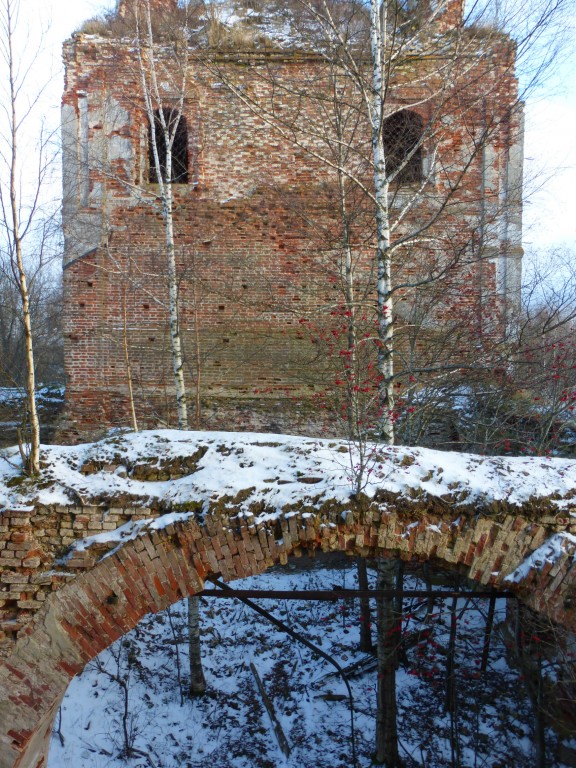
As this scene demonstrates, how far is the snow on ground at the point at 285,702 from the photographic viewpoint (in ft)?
18.0

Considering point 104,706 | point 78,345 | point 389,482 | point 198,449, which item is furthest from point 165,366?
point 389,482

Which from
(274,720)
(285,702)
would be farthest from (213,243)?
(274,720)

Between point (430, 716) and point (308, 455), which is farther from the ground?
point (308, 455)

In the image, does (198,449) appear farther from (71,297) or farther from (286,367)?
(71,297)

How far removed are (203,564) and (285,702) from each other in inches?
162

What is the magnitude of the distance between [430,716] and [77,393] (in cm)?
745

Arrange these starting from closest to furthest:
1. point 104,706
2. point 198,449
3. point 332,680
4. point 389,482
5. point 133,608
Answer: point 133,608 < point 389,482 < point 198,449 < point 104,706 < point 332,680

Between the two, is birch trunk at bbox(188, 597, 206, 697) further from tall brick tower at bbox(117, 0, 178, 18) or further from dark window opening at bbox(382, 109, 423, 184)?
tall brick tower at bbox(117, 0, 178, 18)

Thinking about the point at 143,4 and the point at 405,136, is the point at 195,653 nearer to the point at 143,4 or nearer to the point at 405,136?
the point at 405,136

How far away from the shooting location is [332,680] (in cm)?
680

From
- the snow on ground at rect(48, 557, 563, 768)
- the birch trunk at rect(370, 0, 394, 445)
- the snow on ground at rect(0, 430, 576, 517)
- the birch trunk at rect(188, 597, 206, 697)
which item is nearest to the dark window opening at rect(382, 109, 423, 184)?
the birch trunk at rect(370, 0, 394, 445)

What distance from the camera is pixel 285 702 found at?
640 centimetres

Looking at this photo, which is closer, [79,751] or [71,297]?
[79,751]

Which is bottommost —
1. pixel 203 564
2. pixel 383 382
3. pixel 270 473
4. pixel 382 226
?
pixel 203 564
